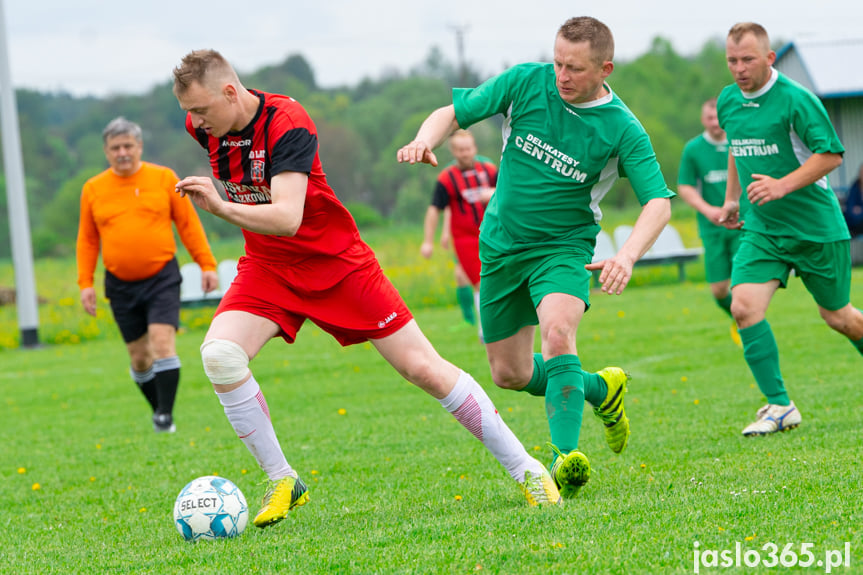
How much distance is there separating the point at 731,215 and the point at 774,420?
1399mm

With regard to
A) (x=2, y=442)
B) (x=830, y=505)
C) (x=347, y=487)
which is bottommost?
(x=2, y=442)

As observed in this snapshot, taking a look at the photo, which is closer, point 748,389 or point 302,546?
point 302,546

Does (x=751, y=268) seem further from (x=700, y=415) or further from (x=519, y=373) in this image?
(x=519, y=373)

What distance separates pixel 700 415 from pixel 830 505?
3145mm

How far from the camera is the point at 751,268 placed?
635 centimetres

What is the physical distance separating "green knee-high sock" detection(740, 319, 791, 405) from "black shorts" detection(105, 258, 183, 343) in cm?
431

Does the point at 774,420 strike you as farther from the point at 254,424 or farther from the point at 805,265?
the point at 254,424

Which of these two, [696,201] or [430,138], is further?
[696,201]

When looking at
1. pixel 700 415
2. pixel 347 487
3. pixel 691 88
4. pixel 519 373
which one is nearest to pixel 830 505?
pixel 519 373

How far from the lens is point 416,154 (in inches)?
171

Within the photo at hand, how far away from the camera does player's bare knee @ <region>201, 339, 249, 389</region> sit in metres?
4.49

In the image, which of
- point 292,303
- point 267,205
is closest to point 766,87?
point 292,303

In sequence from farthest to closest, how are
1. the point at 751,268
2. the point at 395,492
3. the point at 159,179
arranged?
the point at 159,179, the point at 751,268, the point at 395,492

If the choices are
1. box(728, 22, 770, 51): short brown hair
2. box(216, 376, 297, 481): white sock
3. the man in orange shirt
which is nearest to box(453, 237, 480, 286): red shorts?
the man in orange shirt
